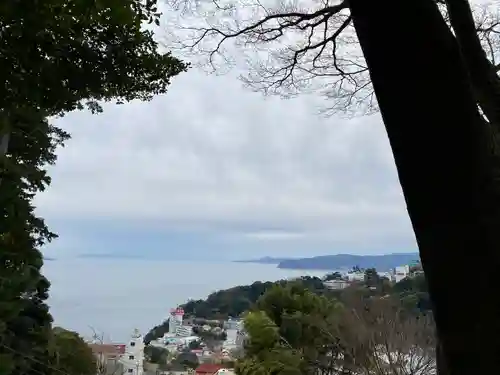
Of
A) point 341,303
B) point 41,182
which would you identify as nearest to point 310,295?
point 341,303

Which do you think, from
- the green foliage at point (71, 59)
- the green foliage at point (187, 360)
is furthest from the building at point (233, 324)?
the green foliage at point (71, 59)

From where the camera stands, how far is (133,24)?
2088mm

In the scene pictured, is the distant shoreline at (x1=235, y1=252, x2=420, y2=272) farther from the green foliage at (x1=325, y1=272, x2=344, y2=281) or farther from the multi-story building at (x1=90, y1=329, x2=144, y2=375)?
the multi-story building at (x1=90, y1=329, x2=144, y2=375)

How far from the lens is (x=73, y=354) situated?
6.23 meters

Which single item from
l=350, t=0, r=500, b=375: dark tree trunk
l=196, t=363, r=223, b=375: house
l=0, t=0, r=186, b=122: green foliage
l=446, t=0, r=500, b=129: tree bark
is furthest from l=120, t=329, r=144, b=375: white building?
l=350, t=0, r=500, b=375: dark tree trunk

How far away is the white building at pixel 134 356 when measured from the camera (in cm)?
642

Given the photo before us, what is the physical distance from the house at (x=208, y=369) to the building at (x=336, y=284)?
1883 millimetres

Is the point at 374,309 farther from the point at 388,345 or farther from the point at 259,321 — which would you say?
the point at 259,321

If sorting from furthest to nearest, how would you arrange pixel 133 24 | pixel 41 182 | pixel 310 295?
pixel 310 295 < pixel 41 182 < pixel 133 24

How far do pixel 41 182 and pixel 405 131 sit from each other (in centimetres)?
493

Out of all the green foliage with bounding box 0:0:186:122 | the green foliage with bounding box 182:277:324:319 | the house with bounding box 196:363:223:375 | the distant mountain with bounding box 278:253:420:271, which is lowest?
the house with bounding box 196:363:223:375

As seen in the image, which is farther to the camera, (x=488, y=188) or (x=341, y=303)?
(x=341, y=303)

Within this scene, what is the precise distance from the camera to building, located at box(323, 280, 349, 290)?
688 cm

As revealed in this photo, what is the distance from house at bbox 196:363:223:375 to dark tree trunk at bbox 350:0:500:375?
6.56m
